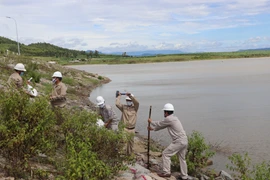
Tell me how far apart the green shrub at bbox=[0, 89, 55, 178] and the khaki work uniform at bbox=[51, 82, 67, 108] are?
367 cm

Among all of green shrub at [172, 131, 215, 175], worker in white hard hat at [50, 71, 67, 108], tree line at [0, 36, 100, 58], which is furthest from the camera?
tree line at [0, 36, 100, 58]

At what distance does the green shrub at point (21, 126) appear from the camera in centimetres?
576

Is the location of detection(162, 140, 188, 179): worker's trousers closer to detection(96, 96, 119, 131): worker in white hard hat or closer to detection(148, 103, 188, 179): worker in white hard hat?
detection(148, 103, 188, 179): worker in white hard hat

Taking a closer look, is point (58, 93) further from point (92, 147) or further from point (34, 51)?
point (34, 51)

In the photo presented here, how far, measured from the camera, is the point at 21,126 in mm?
5852

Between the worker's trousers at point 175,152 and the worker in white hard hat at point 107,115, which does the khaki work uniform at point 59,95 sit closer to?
the worker in white hard hat at point 107,115

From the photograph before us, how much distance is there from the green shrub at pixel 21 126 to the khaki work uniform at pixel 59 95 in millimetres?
3667

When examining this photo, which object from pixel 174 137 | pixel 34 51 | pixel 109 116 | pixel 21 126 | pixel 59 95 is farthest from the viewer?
pixel 34 51

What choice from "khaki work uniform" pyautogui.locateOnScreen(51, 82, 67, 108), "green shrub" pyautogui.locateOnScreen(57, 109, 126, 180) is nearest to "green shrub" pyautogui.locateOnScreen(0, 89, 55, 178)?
"green shrub" pyautogui.locateOnScreen(57, 109, 126, 180)

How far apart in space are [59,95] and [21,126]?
4.02m

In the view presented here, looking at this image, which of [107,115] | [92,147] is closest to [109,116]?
[107,115]

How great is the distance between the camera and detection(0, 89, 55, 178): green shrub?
576 centimetres

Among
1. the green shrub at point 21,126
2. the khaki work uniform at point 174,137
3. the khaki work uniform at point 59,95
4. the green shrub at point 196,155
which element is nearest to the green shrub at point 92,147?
the green shrub at point 21,126

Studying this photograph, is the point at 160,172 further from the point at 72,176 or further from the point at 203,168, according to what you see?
the point at 72,176
